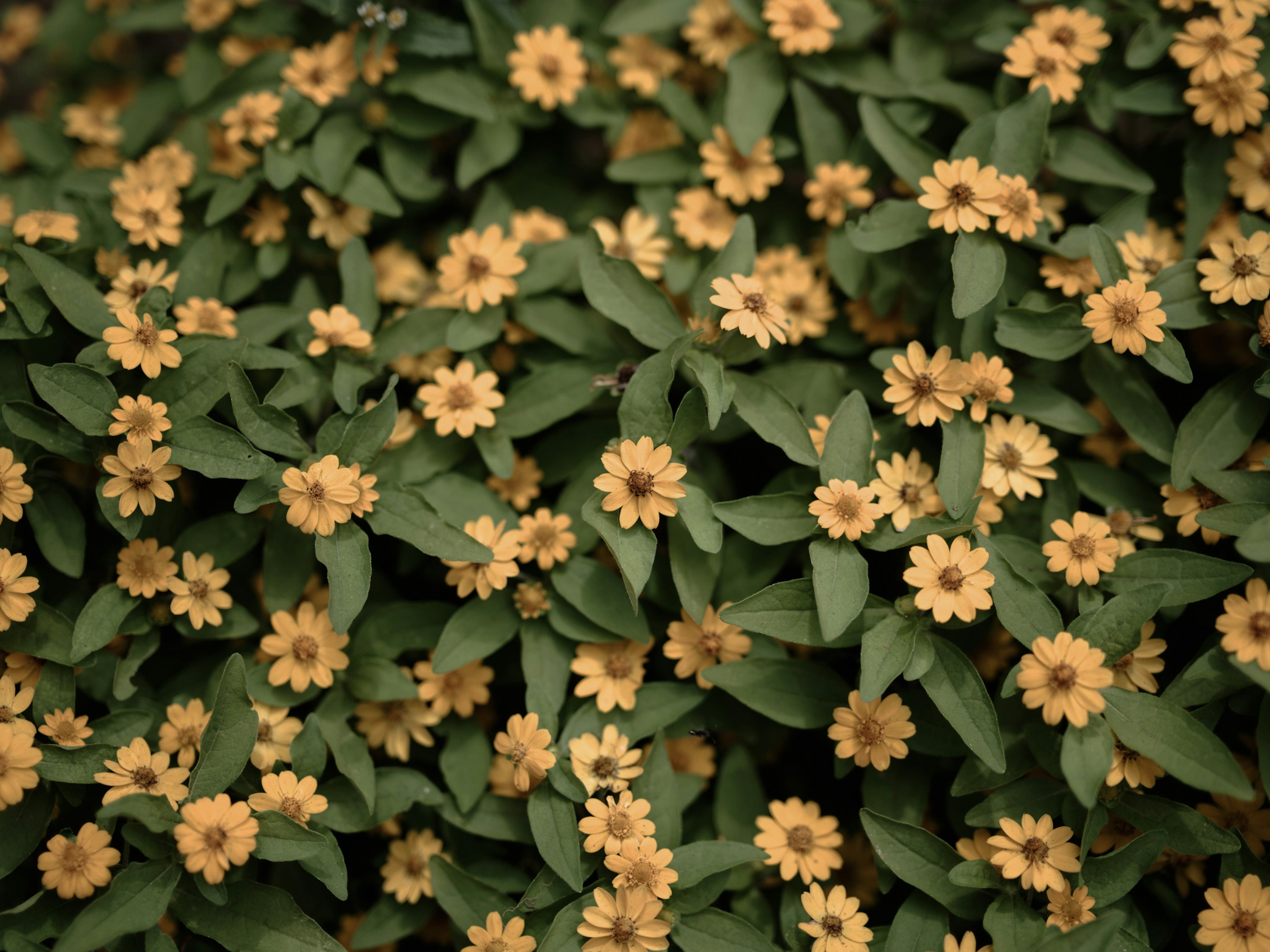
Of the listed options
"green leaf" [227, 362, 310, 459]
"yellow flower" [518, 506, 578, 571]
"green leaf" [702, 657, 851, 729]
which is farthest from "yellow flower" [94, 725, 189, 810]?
"green leaf" [702, 657, 851, 729]

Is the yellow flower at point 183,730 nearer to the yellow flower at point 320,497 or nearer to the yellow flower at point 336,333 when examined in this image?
the yellow flower at point 320,497

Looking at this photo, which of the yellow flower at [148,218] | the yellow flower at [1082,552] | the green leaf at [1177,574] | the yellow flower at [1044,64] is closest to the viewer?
the green leaf at [1177,574]

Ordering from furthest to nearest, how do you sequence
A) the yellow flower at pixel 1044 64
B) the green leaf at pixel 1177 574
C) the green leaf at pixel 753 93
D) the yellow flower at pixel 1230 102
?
the green leaf at pixel 753 93, the yellow flower at pixel 1044 64, the yellow flower at pixel 1230 102, the green leaf at pixel 1177 574

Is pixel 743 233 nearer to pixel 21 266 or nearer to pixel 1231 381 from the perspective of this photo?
pixel 1231 381

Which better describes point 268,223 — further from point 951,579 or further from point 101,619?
point 951,579

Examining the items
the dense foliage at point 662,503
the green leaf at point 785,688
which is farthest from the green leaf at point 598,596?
the green leaf at point 785,688

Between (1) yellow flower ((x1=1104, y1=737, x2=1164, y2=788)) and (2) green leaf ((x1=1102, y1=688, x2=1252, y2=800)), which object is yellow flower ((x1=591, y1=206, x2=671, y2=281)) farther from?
(1) yellow flower ((x1=1104, y1=737, x2=1164, y2=788))

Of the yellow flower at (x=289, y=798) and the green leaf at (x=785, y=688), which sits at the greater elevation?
the green leaf at (x=785, y=688)
